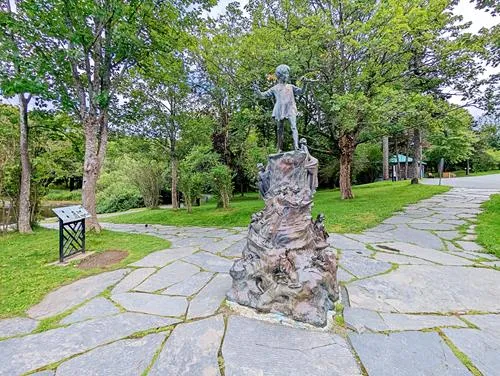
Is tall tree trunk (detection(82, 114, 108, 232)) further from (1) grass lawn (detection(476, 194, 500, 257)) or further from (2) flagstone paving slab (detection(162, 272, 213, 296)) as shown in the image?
(1) grass lawn (detection(476, 194, 500, 257))

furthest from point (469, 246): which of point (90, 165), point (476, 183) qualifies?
point (476, 183)

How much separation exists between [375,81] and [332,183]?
424 inches

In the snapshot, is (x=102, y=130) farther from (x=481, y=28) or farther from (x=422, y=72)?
(x=481, y=28)

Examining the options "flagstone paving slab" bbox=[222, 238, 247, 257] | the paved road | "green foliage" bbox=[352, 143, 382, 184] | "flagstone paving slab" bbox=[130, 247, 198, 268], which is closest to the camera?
"flagstone paving slab" bbox=[130, 247, 198, 268]

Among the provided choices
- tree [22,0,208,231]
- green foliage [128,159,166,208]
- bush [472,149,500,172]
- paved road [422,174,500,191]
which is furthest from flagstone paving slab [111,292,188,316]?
bush [472,149,500,172]

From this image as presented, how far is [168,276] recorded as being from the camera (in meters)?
3.21

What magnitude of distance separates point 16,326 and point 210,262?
2120 mm

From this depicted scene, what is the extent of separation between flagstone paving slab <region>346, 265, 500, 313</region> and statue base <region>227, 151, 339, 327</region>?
0.41 meters

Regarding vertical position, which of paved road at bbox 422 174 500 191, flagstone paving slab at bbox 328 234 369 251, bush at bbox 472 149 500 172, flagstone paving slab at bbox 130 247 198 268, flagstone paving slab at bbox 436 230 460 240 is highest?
bush at bbox 472 149 500 172

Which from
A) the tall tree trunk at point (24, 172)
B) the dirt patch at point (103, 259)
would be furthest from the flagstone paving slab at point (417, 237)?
the tall tree trunk at point (24, 172)

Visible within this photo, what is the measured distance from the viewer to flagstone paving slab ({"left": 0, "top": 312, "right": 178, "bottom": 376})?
1.69 meters

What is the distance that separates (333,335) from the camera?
195 cm

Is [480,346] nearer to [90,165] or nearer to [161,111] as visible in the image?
[90,165]

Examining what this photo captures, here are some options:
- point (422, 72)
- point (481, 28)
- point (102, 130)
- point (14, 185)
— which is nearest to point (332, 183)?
point (422, 72)
